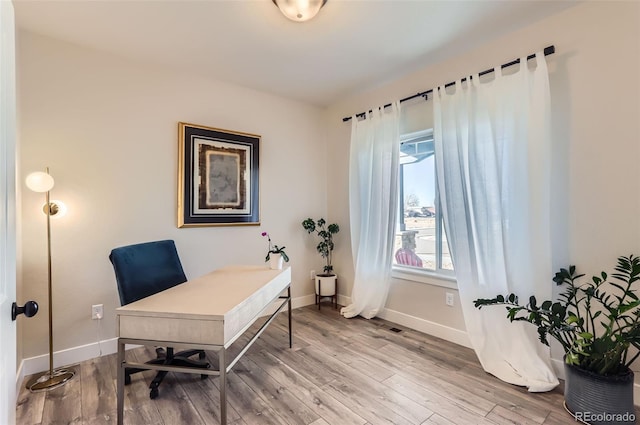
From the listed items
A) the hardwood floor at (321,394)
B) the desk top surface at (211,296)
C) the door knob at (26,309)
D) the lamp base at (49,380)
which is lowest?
the hardwood floor at (321,394)

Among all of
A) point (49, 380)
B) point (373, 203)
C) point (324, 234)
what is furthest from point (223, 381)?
point (324, 234)

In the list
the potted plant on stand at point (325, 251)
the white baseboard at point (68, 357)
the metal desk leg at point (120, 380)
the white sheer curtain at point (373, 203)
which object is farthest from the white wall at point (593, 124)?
the white baseboard at point (68, 357)

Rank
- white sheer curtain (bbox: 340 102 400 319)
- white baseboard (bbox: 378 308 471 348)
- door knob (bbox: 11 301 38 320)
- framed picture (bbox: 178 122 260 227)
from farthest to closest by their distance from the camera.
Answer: white sheer curtain (bbox: 340 102 400 319) < framed picture (bbox: 178 122 260 227) < white baseboard (bbox: 378 308 471 348) < door knob (bbox: 11 301 38 320)

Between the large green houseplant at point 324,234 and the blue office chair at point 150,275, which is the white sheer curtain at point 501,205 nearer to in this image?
the large green houseplant at point 324,234

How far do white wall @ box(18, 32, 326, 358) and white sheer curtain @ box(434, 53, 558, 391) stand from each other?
2.24 meters

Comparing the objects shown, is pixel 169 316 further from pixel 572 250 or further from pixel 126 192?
pixel 572 250

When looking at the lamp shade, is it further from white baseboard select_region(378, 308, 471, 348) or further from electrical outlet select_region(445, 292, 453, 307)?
electrical outlet select_region(445, 292, 453, 307)

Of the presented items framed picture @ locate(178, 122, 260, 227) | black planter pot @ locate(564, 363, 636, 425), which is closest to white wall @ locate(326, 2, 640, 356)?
black planter pot @ locate(564, 363, 636, 425)

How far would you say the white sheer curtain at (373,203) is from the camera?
314cm

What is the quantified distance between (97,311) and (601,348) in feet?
11.8

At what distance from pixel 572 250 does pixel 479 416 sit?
1.30m

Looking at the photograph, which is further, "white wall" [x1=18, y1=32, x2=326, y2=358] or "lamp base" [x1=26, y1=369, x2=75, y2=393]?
"white wall" [x1=18, y1=32, x2=326, y2=358]

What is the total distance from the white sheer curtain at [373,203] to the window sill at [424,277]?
11cm

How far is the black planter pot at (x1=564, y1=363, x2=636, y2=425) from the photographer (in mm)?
1635
